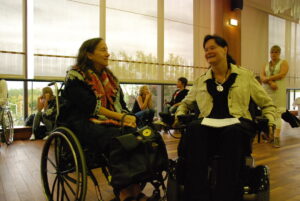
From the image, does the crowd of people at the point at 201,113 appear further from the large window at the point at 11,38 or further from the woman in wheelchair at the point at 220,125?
the large window at the point at 11,38

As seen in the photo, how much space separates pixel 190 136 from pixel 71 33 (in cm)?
377

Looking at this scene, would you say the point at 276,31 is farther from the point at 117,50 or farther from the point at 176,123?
the point at 176,123

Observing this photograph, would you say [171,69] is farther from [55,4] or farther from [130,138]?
[130,138]

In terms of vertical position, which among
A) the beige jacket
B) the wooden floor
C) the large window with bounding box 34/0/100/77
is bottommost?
the wooden floor

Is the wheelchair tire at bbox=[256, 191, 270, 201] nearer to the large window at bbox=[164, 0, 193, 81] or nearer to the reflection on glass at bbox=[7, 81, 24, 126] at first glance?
the reflection on glass at bbox=[7, 81, 24, 126]

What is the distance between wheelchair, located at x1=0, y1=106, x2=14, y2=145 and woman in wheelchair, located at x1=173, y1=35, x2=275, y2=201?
2.89m

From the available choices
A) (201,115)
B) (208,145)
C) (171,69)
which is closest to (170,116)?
(201,115)

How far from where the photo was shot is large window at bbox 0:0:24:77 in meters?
4.15

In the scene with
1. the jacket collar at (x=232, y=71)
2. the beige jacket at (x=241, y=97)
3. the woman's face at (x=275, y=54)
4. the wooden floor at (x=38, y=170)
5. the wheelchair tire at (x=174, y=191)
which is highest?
the woman's face at (x=275, y=54)

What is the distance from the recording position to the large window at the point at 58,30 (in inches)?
174

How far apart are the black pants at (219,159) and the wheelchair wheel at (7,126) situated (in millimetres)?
3074

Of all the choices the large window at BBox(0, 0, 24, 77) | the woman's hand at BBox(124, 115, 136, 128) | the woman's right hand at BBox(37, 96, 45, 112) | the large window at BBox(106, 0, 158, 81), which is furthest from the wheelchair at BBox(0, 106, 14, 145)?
the woman's hand at BBox(124, 115, 136, 128)

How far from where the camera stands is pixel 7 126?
3807 millimetres

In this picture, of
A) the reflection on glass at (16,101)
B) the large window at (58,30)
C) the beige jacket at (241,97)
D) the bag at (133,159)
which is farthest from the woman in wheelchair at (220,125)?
the reflection on glass at (16,101)
